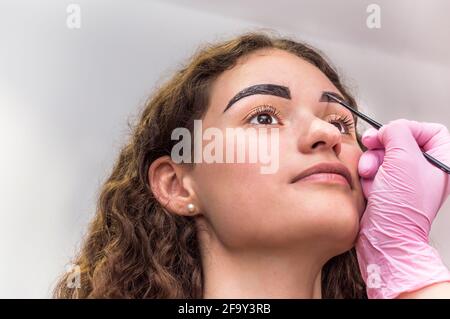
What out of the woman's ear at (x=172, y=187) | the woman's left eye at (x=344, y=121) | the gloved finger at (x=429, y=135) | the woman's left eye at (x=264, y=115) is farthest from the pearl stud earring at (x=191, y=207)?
the gloved finger at (x=429, y=135)

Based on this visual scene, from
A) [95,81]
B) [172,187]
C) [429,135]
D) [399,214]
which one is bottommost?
[399,214]

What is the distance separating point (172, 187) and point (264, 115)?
323mm

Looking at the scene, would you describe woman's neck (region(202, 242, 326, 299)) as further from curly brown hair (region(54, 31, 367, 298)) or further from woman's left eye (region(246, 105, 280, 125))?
woman's left eye (region(246, 105, 280, 125))

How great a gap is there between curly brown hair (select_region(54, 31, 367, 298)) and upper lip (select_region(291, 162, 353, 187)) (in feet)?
1.12

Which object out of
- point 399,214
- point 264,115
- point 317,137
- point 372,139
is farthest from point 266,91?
point 399,214

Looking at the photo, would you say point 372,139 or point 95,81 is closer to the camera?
point 372,139

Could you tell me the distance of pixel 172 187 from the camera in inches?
58.9

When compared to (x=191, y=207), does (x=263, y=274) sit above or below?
below

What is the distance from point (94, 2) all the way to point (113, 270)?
876 millimetres

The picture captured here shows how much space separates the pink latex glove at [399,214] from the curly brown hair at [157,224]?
245 mm

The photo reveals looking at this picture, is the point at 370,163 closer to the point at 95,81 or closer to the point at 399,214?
the point at 399,214

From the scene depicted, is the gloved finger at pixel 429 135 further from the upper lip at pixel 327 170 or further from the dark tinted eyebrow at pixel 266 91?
the dark tinted eyebrow at pixel 266 91

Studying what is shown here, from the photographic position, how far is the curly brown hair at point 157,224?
1.43 meters

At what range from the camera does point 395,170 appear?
1.37 m
